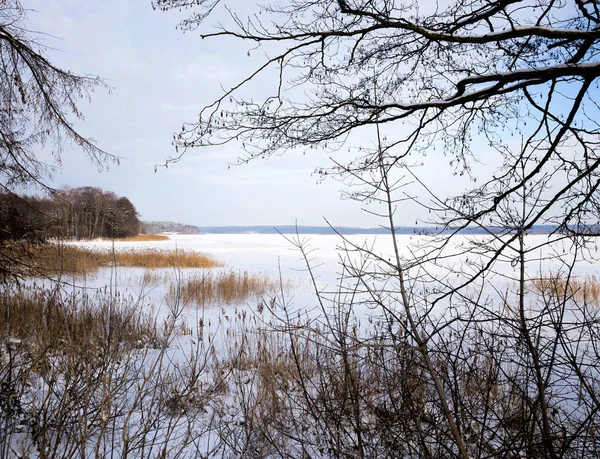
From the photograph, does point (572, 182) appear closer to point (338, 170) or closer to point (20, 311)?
point (338, 170)

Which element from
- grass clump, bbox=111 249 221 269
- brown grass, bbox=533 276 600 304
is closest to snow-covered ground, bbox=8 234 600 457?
brown grass, bbox=533 276 600 304

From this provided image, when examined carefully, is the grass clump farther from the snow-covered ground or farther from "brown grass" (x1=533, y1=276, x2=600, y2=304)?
"brown grass" (x1=533, y1=276, x2=600, y2=304)

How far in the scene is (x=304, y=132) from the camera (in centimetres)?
490

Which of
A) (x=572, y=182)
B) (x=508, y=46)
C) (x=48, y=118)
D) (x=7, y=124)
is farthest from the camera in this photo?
(x=48, y=118)

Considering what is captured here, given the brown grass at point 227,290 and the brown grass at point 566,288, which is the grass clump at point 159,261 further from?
the brown grass at point 566,288

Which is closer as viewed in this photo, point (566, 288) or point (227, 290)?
point (566, 288)

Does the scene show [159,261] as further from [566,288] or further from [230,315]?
[566,288]

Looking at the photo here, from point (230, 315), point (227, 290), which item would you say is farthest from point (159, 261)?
point (230, 315)

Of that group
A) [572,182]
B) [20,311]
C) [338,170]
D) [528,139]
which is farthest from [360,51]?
[20,311]

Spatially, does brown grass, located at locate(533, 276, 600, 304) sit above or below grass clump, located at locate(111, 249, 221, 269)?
above

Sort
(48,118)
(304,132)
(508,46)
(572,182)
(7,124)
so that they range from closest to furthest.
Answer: (572,182)
(508,46)
(304,132)
(7,124)
(48,118)

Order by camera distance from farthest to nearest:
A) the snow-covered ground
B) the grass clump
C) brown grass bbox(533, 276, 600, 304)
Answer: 1. the grass clump
2. the snow-covered ground
3. brown grass bbox(533, 276, 600, 304)

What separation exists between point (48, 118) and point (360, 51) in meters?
5.88

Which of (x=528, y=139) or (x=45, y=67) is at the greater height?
(x=45, y=67)
